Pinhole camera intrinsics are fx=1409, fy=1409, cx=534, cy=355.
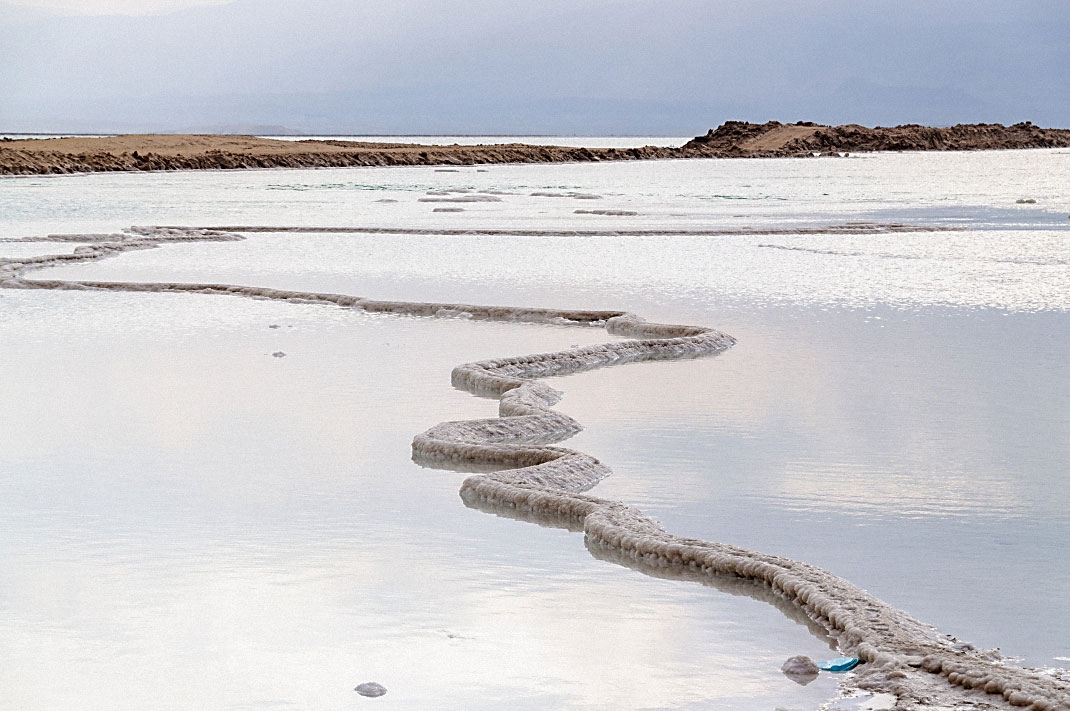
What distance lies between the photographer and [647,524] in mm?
5918

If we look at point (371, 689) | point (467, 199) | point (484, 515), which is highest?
point (371, 689)

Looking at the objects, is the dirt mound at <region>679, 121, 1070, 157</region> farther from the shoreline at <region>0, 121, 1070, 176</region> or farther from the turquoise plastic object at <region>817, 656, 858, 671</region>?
the turquoise plastic object at <region>817, 656, 858, 671</region>

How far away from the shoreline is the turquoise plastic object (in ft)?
173

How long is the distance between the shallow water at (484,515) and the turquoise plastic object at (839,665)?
0.16m

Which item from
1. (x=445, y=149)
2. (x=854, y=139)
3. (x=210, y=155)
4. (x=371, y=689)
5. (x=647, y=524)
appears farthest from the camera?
(x=854, y=139)

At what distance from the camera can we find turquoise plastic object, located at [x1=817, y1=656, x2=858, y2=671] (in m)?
4.34

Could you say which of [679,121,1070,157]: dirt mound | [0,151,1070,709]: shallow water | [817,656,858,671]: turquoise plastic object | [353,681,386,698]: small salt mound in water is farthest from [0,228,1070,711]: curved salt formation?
[679,121,1070,157]: dirt mound

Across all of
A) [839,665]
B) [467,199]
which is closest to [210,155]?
[467,199]

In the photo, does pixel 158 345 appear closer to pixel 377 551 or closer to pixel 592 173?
pixel 377 551

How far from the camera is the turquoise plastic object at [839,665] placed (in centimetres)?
434

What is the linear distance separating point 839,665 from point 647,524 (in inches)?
65.4

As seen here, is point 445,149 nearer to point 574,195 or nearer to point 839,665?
point 574,195


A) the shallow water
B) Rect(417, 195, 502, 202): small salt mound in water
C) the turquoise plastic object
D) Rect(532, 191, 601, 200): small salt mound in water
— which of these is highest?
the turquoise plastic object

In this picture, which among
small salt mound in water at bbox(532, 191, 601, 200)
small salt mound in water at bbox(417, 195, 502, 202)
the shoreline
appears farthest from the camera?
the shoreline
